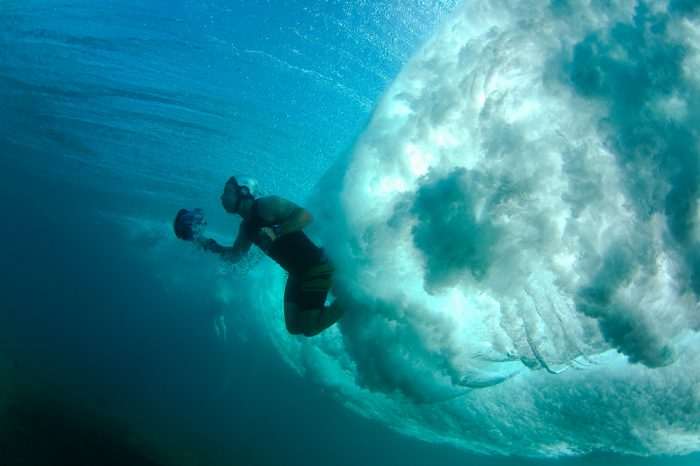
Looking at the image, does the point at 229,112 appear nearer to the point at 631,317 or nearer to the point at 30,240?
the point at 631,317

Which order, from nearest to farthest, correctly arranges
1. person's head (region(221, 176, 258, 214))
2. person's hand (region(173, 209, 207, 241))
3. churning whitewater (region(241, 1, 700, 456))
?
1. churning whitewater (region(241, 1, 700, 456))
2. person's hand (region(173, 209, 207, 241))
3. person's head (region(221, 176, 258, 214))

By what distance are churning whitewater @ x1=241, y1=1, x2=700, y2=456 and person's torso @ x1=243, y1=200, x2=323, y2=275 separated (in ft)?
4.87

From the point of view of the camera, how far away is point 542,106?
5.15 meters

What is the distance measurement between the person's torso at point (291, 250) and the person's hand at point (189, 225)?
623mm

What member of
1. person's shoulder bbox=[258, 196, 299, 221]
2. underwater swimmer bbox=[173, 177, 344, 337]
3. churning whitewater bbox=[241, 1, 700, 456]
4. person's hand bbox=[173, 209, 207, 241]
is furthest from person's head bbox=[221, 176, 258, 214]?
churning whitewater bbox=[241, 1, 700, 456]

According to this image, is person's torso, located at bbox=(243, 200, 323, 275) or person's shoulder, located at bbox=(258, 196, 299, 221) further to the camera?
person's torso, located at bbox=(243, 200, 323, 275)

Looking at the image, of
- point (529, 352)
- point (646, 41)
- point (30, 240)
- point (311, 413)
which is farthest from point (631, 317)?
point (30, 240)

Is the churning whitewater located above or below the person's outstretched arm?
above

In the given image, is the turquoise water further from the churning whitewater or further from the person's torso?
the person's torso

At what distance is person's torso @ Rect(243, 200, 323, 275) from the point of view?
5602mm

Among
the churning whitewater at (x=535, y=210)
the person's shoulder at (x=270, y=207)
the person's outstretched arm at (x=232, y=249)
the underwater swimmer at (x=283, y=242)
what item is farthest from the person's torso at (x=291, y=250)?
the churning whitewater at (x=535, y=210)

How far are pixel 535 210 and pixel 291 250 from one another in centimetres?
343

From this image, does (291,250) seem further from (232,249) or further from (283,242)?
(232,249)

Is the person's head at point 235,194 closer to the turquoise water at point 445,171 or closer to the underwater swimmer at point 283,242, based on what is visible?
the underwater swimmer at point 283,242
